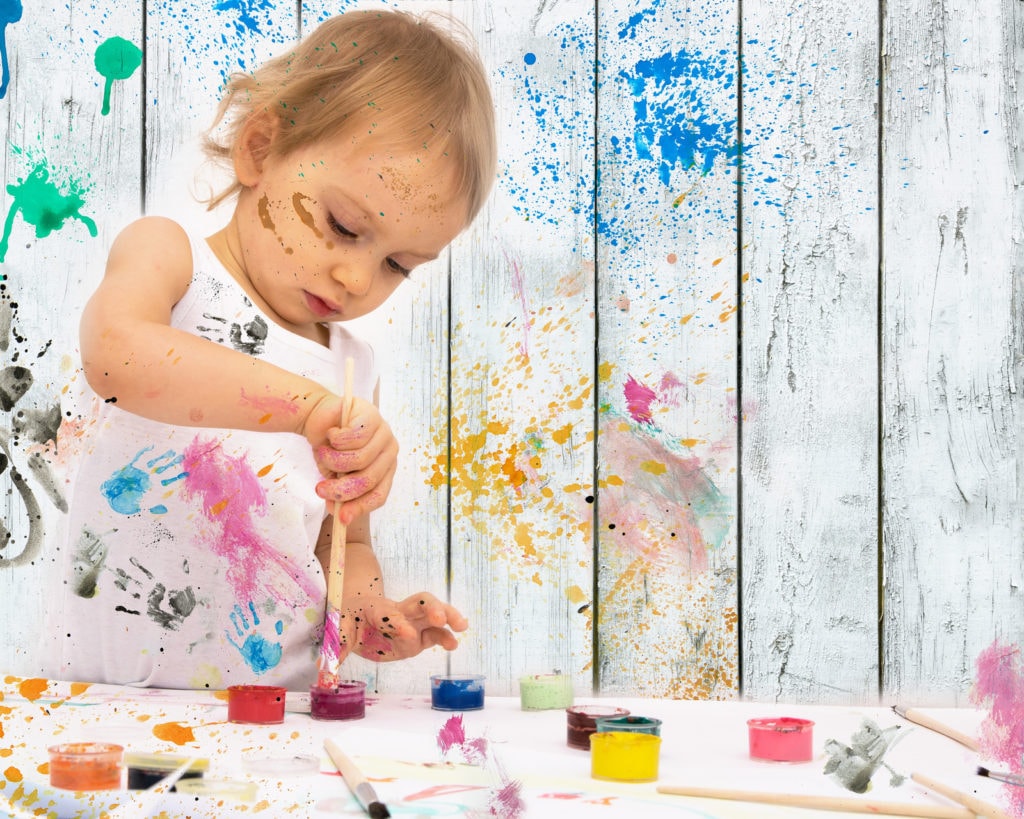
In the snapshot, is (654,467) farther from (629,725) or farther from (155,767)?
(155,767)

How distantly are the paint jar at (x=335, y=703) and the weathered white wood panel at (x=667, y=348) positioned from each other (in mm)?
215

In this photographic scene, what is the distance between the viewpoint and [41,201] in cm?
81

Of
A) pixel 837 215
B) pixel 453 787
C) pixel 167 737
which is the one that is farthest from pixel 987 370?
pixel 167 737

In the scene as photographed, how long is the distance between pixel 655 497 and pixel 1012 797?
334 millimetres

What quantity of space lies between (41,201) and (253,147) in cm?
16

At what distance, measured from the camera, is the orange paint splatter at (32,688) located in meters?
0.75

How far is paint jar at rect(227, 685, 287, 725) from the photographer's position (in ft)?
2.39

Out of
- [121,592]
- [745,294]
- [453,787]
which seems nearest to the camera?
[453,787]

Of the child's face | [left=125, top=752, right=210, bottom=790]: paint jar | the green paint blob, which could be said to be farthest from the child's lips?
[left=125, top=752, right=210, bottom=790]: paint jar

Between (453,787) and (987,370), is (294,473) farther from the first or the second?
(987,370)

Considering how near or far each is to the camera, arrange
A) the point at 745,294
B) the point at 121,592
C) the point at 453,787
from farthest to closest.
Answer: the point at 745,294 → the point at 121,592 → the point at 453,787

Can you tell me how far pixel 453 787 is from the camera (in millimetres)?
630

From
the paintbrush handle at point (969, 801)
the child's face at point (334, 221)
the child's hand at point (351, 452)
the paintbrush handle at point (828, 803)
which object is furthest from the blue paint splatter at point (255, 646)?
the paintbrush handle at point (969, 801)

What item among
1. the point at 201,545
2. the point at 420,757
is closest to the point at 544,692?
the point at 420,757
